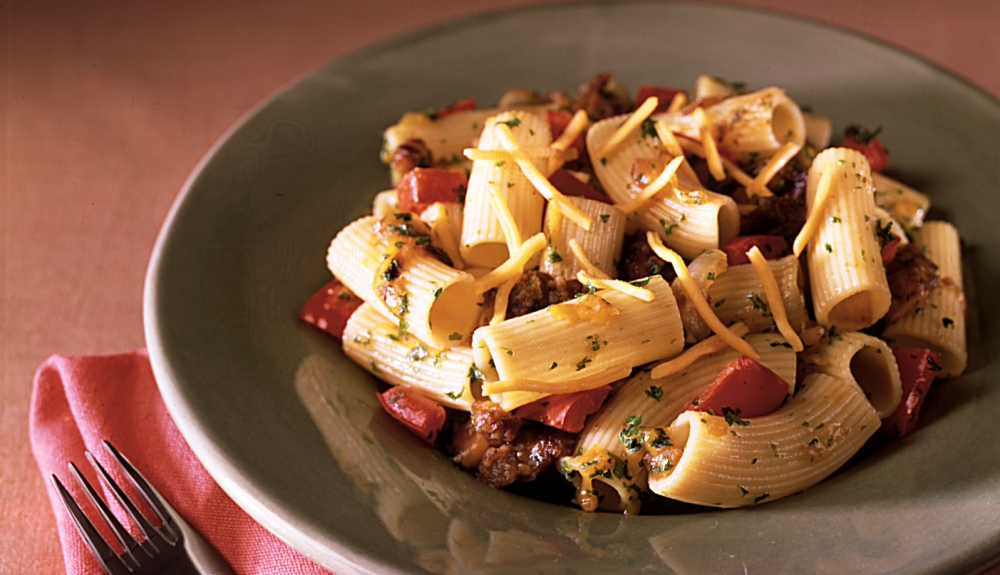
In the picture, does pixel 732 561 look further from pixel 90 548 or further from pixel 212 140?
pixel 212 140

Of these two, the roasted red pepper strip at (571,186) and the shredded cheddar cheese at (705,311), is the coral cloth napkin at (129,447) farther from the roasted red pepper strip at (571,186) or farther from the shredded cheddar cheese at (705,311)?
the roasted red pepper strip at (571,186)

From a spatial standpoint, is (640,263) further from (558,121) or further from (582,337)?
(558,121)

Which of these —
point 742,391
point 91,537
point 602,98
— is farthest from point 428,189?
point 91,537

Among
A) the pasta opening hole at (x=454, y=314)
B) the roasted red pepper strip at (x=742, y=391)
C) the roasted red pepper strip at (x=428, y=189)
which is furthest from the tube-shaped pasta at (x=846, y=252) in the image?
the roasted red pepper strip at (x=428, y=189)

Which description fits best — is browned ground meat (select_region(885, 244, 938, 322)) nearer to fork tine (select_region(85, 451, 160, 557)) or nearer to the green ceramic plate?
the green ceramic plate

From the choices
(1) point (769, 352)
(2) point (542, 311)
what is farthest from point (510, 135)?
(1) point (769, 352)

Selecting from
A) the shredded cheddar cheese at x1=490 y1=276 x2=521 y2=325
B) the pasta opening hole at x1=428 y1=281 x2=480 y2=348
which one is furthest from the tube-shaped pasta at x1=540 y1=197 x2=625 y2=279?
the pasta opening hole at x1=428 y1=281 x2=480 y2=348
